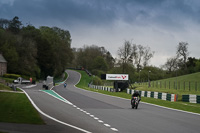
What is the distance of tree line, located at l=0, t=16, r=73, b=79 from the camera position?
98750mm

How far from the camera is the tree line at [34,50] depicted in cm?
9875

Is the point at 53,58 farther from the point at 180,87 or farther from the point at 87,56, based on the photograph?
the point at 180,87

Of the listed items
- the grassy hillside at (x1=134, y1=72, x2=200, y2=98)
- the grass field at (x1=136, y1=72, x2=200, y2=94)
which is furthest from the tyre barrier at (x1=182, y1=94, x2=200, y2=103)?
the grass field at (x1=136, y1=72, x2=200, y2=94)

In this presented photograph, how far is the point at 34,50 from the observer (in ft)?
337

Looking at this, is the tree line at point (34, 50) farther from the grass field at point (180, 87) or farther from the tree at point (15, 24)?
the grass field at point (180, 87)

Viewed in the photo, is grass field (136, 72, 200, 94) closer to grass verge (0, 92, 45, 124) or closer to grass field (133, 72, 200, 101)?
grass field (133, 72, 200, 101)

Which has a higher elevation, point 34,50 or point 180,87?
point 34,50

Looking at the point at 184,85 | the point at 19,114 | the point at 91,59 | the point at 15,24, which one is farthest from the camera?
the point at 91,59

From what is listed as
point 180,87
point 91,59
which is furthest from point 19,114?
point 91,59

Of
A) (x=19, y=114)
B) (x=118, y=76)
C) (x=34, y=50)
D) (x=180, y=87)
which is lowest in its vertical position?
(x=19, y=114)

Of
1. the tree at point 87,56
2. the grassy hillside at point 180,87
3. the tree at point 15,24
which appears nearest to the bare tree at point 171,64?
the grassy hillside at point 180,87

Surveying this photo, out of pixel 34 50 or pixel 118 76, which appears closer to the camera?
pixel 118 76

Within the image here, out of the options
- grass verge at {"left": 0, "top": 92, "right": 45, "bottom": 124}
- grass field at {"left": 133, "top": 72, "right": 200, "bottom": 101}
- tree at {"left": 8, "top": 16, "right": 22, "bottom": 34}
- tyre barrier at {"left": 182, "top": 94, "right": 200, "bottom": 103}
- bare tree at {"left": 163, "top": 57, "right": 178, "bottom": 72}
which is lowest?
grass verge at {"left": 0, "top": 92, "right": 45, "bottom": 124}

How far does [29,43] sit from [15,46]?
14.7 ft
